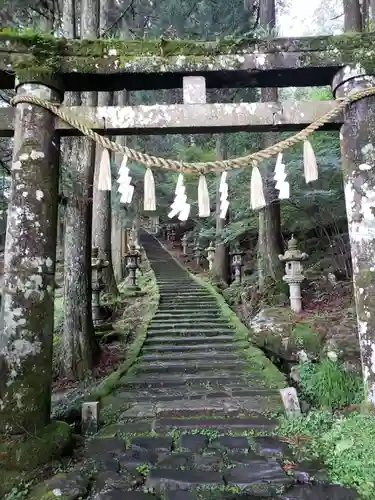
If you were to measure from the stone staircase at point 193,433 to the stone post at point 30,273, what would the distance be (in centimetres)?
93

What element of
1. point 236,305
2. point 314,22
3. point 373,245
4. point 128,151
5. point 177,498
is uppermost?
point 314,22

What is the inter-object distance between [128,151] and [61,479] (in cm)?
332

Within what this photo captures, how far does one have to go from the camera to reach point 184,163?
3994 millimetres

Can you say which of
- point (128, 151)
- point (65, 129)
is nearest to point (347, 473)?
point (128, 151)

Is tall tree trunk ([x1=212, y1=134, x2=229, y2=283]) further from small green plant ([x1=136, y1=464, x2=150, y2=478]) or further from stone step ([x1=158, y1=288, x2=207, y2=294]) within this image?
small green plant ([x1=136, y1=464, x2=150, y2=478])

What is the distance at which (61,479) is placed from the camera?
3223mm

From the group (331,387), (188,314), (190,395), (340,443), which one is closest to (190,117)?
(340,443)

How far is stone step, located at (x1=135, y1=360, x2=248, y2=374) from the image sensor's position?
6.77m

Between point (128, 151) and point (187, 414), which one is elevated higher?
point (128, 151)

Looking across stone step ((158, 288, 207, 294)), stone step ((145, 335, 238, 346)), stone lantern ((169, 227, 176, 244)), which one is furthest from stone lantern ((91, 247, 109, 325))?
stone lantern ((169, 227, 176, 244))

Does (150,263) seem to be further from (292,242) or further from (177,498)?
(177,498)

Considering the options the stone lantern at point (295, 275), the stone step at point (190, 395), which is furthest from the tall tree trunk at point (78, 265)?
the stone lantern at point (295, 275)

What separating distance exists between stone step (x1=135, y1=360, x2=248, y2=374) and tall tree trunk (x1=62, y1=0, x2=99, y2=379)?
1.08 meters

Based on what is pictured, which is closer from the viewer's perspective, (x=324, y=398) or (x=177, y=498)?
(x=177, y=498)
